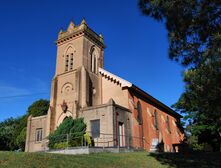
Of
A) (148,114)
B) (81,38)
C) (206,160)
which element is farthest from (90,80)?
(206,160)

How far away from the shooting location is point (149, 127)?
1323 inches

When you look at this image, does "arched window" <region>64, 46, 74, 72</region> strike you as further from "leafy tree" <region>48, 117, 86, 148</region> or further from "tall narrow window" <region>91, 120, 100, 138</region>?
"tall narrow window" <region>91, 120, 100, 138</region>

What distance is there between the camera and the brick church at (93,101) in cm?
2695

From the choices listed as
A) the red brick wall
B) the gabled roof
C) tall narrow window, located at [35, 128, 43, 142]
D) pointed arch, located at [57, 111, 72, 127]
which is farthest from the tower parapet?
tall narrow window, located at [35, 128, 43, 142]

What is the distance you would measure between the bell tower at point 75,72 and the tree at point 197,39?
17325mm

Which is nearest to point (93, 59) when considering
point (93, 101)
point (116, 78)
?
point (116, 78)

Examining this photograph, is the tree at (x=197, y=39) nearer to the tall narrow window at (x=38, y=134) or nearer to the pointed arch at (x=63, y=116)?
the pointed arch at (x=63, y=116)

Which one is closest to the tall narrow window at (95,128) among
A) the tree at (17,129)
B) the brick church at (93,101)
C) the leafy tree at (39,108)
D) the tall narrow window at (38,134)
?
the brick church at (93,101)

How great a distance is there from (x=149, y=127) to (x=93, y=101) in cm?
823

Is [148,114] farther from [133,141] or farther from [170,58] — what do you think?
[170,58]

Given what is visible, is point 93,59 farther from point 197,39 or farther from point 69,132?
point 197,39

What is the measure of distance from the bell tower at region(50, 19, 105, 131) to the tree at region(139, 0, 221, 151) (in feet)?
56.8

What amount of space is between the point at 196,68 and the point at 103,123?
1498 centimetres

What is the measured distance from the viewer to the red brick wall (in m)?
29.7
